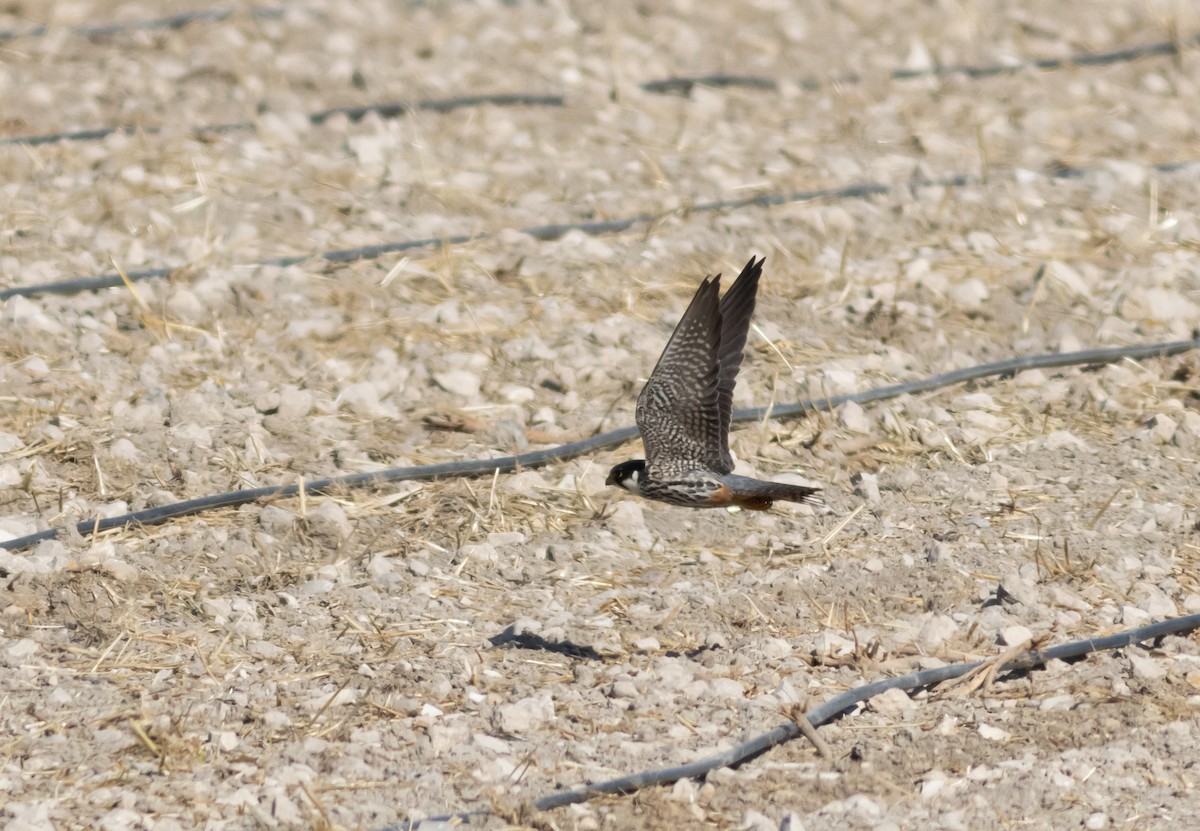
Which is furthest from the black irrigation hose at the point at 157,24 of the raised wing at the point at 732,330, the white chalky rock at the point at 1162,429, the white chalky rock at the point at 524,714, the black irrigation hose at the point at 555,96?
the white chalky rock at the point at 524,714

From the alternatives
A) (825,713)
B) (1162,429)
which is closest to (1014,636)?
(825,713)

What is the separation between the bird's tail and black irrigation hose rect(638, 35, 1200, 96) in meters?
4.75

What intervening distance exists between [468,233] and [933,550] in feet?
9.99

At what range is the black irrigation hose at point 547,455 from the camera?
16.1 feet

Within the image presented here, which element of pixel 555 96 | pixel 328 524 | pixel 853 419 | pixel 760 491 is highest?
pixel 555 96

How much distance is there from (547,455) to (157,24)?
17.1 feet

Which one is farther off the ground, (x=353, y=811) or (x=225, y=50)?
(x=225, y=50)

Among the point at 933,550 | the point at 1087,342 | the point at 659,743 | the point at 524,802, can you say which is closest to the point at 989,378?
the point at 1087,342

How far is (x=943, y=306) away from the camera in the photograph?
262 inches

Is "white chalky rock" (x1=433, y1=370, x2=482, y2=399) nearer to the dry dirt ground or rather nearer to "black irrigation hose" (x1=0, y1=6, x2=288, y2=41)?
the dry dirt ground

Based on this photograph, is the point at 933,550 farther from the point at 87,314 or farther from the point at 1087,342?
the point at 87,314

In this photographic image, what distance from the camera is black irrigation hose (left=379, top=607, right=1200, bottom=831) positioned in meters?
3.64

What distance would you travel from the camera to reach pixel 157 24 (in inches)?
365

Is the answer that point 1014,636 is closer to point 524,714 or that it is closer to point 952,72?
point 524,714
